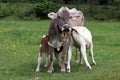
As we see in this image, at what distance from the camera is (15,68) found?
464 inches

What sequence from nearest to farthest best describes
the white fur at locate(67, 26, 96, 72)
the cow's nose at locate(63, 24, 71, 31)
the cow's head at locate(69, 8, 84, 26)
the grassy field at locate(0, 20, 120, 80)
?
the grassy field at locate(0, 20, 120, 80) < the cow's nose at locate(63, 24, 71, 31) < the white fur at locate(67, 26, 96, 72) < the cow's head at locate(69, 8, 84, 26)

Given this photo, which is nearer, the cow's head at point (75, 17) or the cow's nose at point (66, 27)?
the cow's nose at point (66, 27)

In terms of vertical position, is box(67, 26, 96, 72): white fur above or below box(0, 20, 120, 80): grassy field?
above

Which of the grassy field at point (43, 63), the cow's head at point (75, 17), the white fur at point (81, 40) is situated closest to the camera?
the grassy field at point (43, 63)

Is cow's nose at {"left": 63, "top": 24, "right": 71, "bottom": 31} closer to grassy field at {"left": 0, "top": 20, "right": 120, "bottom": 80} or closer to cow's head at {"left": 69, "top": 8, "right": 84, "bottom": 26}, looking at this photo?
cow's head at {"left": 69, "top": 8, "right": 84, "bottom": 26}

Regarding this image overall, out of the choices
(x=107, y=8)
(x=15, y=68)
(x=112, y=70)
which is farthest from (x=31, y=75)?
(x=107, y=8)

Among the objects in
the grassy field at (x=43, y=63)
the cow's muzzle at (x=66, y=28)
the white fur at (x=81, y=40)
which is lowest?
the grassy field at (x=43, y=63)

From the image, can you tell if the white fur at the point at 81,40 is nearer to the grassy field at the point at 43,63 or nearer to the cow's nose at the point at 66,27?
the grassy field at the point at 43,63

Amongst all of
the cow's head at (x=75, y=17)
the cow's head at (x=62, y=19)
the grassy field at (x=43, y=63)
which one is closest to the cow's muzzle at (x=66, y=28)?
the cow's head at (x=62, y=19)

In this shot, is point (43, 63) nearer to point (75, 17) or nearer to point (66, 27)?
point (75, 17)

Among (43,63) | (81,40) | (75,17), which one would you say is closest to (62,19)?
(81,40)

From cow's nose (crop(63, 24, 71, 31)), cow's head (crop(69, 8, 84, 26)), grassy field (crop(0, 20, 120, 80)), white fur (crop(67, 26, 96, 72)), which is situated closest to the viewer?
grassy field (crop(0, 20, 120, 80))

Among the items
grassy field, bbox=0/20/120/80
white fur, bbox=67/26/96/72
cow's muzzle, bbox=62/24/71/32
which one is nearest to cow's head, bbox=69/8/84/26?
white fur, bbox=67/26/96/72

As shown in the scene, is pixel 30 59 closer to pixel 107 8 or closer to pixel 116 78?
pixel 116 78
